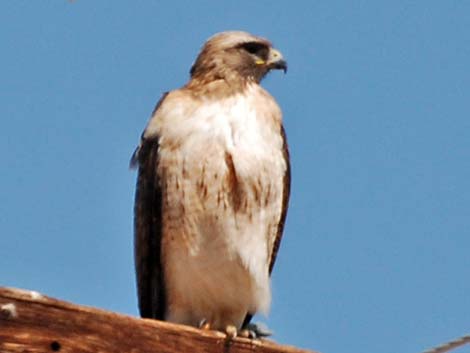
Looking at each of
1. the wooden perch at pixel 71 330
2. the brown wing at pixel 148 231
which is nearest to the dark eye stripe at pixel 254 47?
the brown wing at pixel 148 231

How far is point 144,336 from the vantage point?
152 inches

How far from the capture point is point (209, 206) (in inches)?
243

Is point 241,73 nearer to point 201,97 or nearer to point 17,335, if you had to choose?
point 201,97

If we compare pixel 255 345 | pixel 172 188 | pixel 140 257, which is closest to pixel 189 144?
pixel 172 188

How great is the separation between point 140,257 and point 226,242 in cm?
54

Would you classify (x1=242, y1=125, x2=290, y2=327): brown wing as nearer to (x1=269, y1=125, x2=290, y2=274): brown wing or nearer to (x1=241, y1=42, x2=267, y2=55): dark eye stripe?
(x1=269, y1=125, x2=290, y2=274): brown wing

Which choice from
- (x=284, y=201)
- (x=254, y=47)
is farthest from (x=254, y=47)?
(x=284, y=201)

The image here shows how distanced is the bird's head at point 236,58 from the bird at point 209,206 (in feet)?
0.95

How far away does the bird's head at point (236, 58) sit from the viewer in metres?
7.00

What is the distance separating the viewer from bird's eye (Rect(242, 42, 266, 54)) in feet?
23.9

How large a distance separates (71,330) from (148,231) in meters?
2.71

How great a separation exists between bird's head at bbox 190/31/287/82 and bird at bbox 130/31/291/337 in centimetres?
29

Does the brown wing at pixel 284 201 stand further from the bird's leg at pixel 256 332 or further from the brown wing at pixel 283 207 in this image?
the bird's leg at pixel 256 332

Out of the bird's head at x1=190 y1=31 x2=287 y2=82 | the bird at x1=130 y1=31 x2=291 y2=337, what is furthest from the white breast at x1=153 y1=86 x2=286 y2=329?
the bird's head at x1=190 y1=31 x2=287 y2=82
